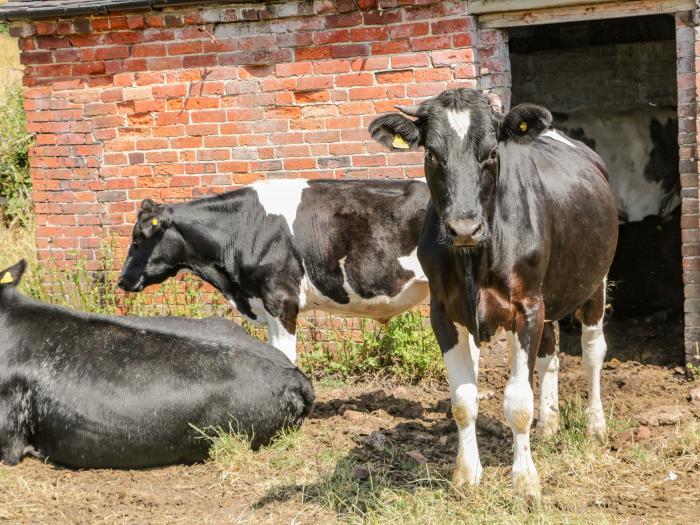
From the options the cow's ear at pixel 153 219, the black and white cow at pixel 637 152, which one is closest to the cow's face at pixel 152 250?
the cow's ear at pixel 153 219

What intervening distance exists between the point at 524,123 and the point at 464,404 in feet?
4.76

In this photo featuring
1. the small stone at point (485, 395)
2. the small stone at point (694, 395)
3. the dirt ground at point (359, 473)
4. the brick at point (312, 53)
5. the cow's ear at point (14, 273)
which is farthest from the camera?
the brick at point (312, 53)

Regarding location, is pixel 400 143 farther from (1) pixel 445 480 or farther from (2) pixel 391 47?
(2) pixel 391 47

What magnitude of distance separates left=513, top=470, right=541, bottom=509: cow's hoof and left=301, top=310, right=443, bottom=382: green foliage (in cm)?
291

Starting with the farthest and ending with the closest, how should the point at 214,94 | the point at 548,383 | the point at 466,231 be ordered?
1. the point at 214,94
2. the point at 548,383
3. the point at 466,231

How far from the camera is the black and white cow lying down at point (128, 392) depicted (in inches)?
225

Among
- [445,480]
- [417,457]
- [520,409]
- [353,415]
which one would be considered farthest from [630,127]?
[445,480]

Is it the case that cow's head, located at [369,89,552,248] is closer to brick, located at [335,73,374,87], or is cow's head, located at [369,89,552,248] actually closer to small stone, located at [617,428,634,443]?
small stone, located at [617,428,634,443]

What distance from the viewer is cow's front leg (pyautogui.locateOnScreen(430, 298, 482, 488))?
16.2 ft

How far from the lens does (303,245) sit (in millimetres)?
7047

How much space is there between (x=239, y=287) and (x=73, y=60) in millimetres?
3000

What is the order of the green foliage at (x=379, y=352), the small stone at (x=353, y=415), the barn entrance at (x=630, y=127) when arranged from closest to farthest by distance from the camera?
1. the small stone at (x=353, y=415)
2. the green foliage at (x=379, y=352)
3. the barn entrance at (x=630, y=127)

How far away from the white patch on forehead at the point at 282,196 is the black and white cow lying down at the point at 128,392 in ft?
4.33

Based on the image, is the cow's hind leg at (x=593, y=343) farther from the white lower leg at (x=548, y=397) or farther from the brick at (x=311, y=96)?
the brick at (x=311, y=96)
